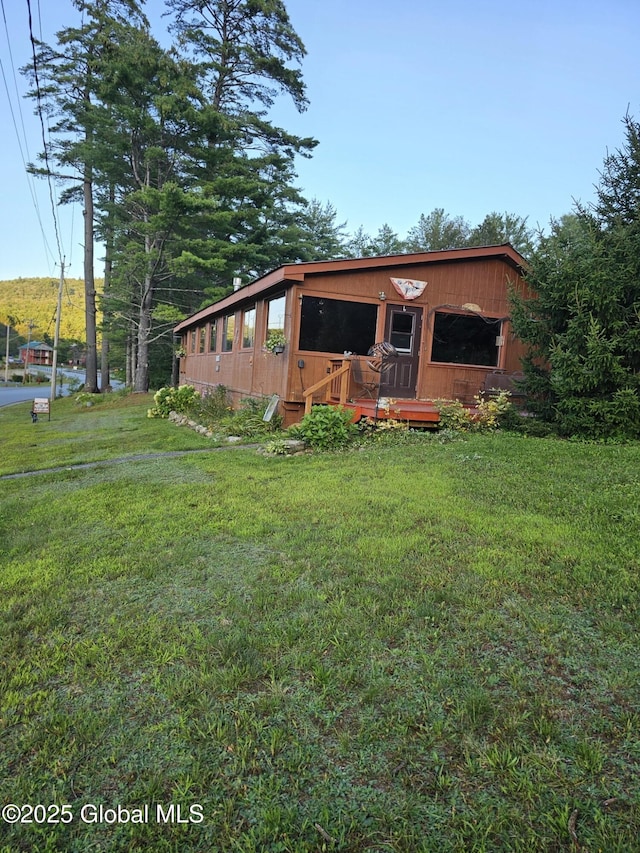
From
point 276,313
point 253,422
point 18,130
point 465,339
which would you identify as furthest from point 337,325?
point 18,130

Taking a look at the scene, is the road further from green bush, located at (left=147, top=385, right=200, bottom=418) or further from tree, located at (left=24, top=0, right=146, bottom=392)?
green bush, located at (left=147, top=385, right=200, bottom=418)

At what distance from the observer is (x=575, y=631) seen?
247 centimetres

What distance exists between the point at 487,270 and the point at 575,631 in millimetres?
8891

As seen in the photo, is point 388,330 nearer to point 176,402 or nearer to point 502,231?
point 176,402

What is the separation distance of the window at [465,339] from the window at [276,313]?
2.96 metres

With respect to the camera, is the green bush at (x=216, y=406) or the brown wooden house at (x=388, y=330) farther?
the green bush at (x=216, y=406)

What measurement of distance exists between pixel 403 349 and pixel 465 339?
1379mm

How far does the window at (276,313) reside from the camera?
9.32 m

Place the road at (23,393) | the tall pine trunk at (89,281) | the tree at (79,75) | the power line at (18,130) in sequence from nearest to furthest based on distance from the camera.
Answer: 1. the power line at (18,130)
2. the tree at (79,75)
3. the tall pine trunk at (89,281)
4. the road at (23,393)

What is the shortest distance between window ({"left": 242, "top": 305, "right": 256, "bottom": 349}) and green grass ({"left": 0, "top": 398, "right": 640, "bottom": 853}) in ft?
23.9

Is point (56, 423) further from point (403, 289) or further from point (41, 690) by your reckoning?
point (41, 690)

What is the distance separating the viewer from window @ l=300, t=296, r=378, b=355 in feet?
29.1

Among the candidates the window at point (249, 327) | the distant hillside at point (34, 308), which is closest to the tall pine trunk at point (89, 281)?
the window at point (249, 327)

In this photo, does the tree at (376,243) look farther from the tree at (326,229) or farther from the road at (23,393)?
the road at (23,393)
